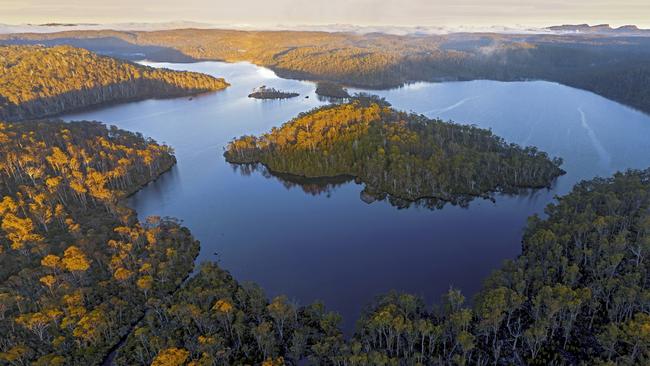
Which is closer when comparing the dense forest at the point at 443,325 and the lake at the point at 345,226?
the dense forest at the point at 443,325

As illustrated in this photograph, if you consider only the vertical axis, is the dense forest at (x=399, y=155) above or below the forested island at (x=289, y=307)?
above

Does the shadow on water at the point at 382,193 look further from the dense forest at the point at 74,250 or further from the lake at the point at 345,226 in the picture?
the dense forest at the point at 74,250

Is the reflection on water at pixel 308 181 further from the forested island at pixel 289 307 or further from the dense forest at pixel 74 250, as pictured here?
the forested island at pixel 289 307

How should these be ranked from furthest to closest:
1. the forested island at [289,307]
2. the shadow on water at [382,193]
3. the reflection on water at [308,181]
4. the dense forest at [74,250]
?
the reflection on water at [308,181] → the shadow on water at [382,193] → the dense forest at [74,250] → the forested island at [289,307]

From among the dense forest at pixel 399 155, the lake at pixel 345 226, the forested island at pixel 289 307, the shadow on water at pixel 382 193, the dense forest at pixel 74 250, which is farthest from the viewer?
the dense forest at pixel 399 155

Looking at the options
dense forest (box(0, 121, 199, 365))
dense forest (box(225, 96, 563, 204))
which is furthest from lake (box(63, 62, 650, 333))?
dense forest (box(0, 121, 199, 365))

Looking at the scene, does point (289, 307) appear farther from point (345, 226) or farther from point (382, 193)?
point (382, 193)

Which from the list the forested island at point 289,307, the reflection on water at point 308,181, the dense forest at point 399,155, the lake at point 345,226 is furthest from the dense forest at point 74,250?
the dense forest at point 399,155

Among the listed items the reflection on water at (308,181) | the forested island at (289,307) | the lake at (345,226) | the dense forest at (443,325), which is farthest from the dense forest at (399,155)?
the dense forest at (443,325)

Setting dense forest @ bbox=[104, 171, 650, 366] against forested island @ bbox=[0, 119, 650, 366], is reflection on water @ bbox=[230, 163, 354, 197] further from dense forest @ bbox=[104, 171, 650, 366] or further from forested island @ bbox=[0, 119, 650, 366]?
dense forest @ bbox=[104, 171, 650, 366]
